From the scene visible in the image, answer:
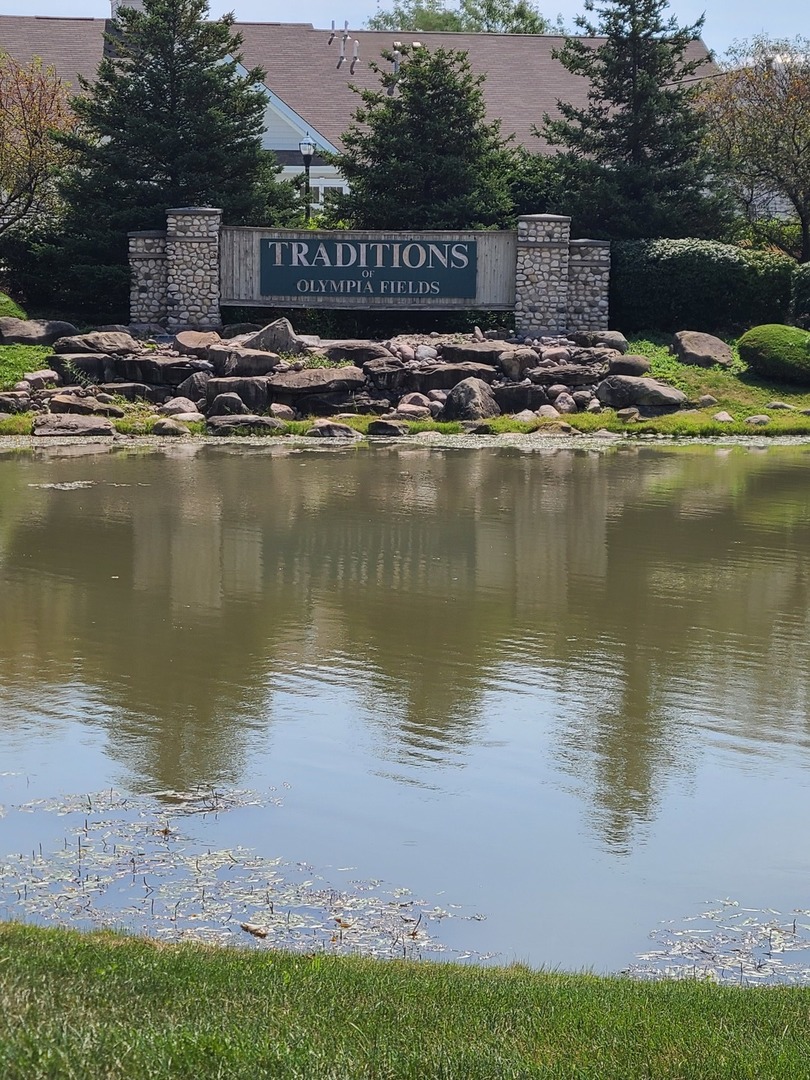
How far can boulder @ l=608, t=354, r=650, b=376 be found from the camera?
28.9 m

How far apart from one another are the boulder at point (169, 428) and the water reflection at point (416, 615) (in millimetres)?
4593

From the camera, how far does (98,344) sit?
96.4ft

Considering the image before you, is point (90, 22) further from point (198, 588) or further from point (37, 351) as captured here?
point (198, 588)

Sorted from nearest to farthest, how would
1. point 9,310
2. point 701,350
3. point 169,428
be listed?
point 169,428
point 701,350
point 9,310

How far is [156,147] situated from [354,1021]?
1213 inches

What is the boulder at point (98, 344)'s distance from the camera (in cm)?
2922

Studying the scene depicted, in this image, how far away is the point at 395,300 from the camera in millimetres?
31938

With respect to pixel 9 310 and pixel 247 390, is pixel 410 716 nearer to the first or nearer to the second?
pixel 247 390

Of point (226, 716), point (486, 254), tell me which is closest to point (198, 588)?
point (226, 716)

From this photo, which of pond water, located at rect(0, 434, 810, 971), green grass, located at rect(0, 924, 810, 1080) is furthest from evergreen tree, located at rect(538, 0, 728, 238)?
green grass, located at rect(0, 924, 810, 1080)

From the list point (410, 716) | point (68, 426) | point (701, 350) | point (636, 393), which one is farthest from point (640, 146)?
point (410, 716)

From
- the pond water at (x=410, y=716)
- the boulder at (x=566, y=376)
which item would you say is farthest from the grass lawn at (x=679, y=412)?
the pond water at (x=410, y=716)

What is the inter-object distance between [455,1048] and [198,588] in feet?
31.1

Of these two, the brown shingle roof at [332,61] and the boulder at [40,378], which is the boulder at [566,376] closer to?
the boulder at [40,378]
